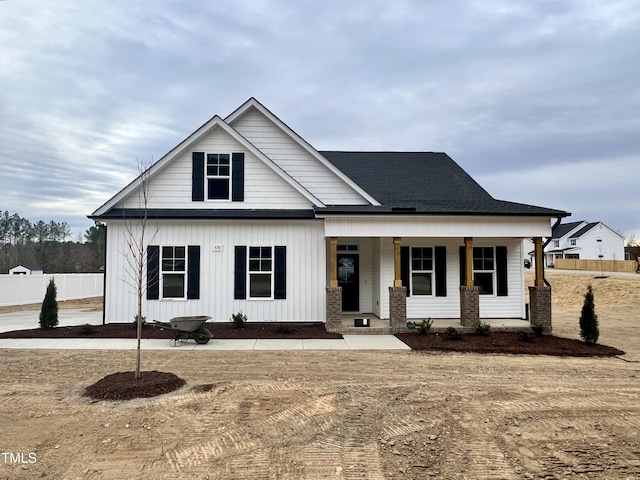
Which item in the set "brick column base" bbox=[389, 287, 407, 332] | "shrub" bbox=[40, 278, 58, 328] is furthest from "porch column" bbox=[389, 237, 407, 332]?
"shrub" bbox=[40, 278, 58, 328]

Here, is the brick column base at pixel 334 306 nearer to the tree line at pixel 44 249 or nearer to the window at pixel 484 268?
the window at pixel 484 268

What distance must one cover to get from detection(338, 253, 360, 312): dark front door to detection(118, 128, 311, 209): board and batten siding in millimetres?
2674

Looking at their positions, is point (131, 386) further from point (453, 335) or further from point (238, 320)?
point (453, 335)

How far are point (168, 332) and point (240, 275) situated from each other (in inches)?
109

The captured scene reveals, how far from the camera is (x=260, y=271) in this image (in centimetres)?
1325

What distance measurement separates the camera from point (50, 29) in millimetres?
12258

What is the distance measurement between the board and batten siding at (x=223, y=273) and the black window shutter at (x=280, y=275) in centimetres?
11

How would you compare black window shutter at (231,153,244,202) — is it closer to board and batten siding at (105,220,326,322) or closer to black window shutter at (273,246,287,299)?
board and batten siding at (105,220,326,322)

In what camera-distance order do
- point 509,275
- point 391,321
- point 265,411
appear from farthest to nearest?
point 509,275, point 391,321, point 265,411

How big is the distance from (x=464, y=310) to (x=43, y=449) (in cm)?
1091

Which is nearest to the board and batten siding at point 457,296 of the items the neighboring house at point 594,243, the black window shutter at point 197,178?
the black window shutter at point 197,178

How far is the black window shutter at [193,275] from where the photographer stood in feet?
42.9

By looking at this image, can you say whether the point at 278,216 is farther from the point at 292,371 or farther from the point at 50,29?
the point at 50,29

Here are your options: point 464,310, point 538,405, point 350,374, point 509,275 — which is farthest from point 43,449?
point 509,275
